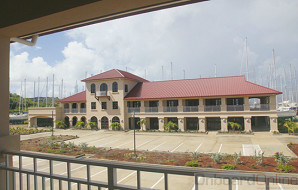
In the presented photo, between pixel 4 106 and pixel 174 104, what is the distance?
92.4 feet

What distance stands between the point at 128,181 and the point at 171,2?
30.5 ft

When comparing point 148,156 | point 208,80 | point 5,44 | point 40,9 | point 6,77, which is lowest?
point 148,156

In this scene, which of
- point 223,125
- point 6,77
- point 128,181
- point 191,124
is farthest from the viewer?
point 191,124

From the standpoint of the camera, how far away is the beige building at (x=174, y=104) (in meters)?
26.3

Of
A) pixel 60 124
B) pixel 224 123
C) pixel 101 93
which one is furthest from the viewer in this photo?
pixel 60 124

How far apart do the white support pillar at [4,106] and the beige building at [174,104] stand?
851 inches

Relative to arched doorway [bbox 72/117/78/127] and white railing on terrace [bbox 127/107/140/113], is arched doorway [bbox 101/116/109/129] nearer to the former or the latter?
white railing on terrace [bbox 127/107/140/113]

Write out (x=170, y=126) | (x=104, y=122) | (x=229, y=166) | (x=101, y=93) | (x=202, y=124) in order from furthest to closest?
1. (x=104, y=122)
2. (x=101, y=93)
3. (x=170, y=126)
4. (x=202, y=124)
5. (x=229, y=166)

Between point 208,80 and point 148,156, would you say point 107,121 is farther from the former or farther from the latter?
point 148,156

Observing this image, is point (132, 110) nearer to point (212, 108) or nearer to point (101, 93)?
point (101, 93)

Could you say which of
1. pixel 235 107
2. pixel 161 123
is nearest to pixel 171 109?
pixel 161 123

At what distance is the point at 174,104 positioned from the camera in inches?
1202

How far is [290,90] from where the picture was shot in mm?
51281

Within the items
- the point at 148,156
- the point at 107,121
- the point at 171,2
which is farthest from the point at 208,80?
the point at 171,2
